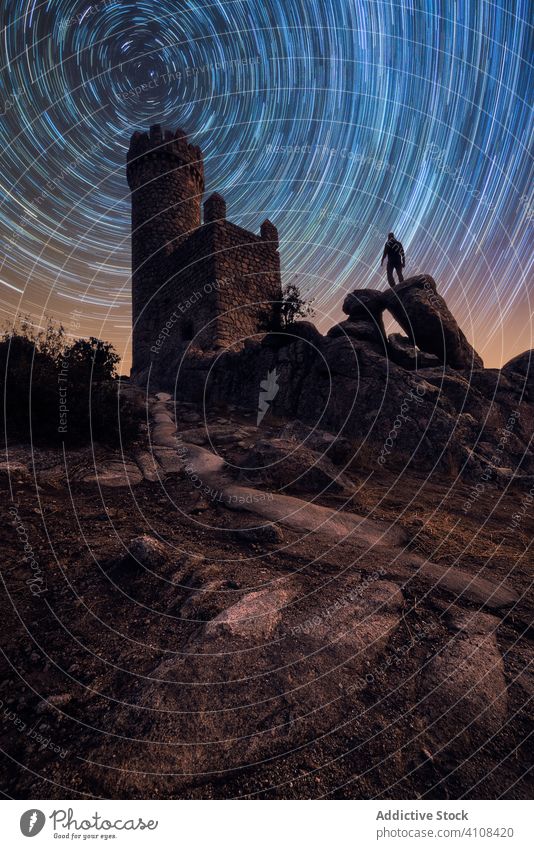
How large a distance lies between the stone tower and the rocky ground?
1250cm

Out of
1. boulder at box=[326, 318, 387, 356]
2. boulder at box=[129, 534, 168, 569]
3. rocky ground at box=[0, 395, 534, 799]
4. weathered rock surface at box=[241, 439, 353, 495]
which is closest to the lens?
rocky ground at box=[0, 395, 534, 799]

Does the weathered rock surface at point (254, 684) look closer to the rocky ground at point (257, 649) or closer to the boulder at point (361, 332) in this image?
the rocky ground at point (257, 649)

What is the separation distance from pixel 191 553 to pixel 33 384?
5.57m

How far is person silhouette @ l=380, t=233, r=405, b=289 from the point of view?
1552 centimetres

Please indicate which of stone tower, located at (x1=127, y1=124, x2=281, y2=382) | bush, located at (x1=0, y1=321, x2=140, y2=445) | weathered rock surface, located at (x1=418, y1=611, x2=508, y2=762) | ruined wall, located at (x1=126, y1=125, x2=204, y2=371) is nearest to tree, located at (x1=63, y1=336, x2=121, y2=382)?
bush, located at (x1=0, y1=321, x2=140, y2=445)

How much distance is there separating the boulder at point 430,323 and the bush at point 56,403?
10.9 metres

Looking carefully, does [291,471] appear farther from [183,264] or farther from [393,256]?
[183,264]

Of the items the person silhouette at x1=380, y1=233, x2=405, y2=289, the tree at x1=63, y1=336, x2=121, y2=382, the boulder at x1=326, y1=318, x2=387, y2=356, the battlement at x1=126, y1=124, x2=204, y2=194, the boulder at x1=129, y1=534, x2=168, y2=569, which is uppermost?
the battlement at x1=126, y1=124, x2=204, y2=194

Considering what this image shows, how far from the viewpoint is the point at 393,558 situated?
4191mm

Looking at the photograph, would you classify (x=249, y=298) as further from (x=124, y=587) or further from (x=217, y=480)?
(x=124, y=587)

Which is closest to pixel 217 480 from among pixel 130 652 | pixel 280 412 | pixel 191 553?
pixel 191 553

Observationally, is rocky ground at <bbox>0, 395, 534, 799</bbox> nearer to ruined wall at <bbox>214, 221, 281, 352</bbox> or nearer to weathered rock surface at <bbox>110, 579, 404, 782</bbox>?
weathered rock surface at <bbox>110, 579, 404, 782</bbox>

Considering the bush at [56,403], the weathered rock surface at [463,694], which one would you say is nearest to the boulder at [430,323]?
the bush at [56,403]

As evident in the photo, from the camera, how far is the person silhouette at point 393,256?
15516mm
